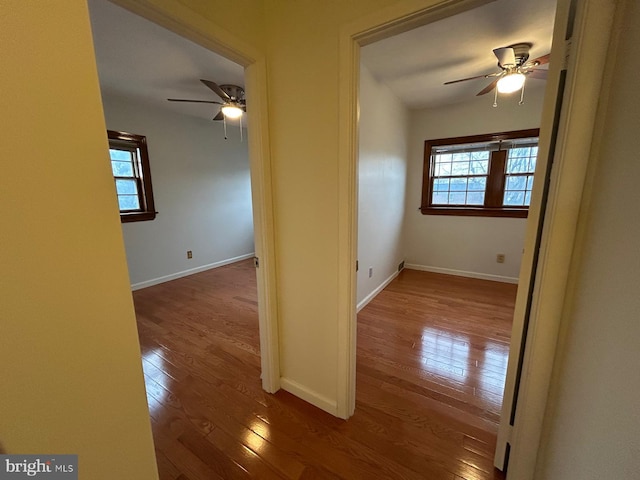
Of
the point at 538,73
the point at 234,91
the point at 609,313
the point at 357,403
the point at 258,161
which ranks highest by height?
the point at 234,91

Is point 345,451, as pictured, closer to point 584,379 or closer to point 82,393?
point 584,379

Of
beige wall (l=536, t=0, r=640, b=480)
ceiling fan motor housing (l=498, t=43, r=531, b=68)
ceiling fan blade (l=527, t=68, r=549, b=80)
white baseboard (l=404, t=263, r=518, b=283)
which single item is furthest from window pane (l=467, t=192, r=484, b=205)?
beige wall (l=536, t=0, r=640, b=480)

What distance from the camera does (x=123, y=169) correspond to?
137 inches

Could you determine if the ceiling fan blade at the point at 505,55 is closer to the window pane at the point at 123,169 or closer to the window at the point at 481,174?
the window at the point at 481,174

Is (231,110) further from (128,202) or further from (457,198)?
(457,198)

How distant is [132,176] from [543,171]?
436cm

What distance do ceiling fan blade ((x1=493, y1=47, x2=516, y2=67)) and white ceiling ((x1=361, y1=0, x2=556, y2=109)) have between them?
12cm

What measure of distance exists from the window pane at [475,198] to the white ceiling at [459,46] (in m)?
1.39

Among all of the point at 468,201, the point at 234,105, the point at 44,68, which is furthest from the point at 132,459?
the point at 468,201

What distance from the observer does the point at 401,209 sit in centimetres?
405

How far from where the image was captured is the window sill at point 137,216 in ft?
11.3

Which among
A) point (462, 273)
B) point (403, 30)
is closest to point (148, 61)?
point (403, 30)

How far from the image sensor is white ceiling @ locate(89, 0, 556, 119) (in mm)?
1785

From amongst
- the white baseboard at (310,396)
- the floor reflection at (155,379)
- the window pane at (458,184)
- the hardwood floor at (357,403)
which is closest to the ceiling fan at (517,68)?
the window pane at (458,184)
